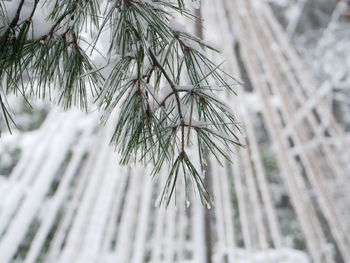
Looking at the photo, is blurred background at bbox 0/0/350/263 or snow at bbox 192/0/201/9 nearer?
snow at bbox 192/0/201/9

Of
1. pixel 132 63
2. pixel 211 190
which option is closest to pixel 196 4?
pixel 132 63

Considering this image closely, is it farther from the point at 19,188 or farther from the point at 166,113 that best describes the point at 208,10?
the point at 166,113

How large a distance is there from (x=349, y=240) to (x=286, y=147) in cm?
31

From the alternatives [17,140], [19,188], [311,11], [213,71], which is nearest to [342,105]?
[311,11]

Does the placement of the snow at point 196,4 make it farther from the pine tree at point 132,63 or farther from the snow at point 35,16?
the snow at point 35,16

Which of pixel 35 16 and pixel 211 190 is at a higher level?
pixel 211 190

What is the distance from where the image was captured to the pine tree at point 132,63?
529mm

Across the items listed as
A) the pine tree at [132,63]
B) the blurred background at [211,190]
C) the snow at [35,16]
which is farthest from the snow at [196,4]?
the blurred background at [211,190]

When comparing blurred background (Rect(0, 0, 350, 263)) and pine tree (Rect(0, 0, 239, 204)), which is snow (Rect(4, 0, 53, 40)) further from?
blurred background (Rect(0, 0, 350, 263))

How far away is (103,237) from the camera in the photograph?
136 centimetres

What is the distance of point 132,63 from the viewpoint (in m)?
0.56

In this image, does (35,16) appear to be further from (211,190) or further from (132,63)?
(211,190)

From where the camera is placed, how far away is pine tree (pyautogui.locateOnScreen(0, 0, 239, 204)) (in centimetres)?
53

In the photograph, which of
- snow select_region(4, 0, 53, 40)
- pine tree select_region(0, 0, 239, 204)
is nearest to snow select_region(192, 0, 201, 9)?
pine tree select_region(0, 0, 239, 204)
